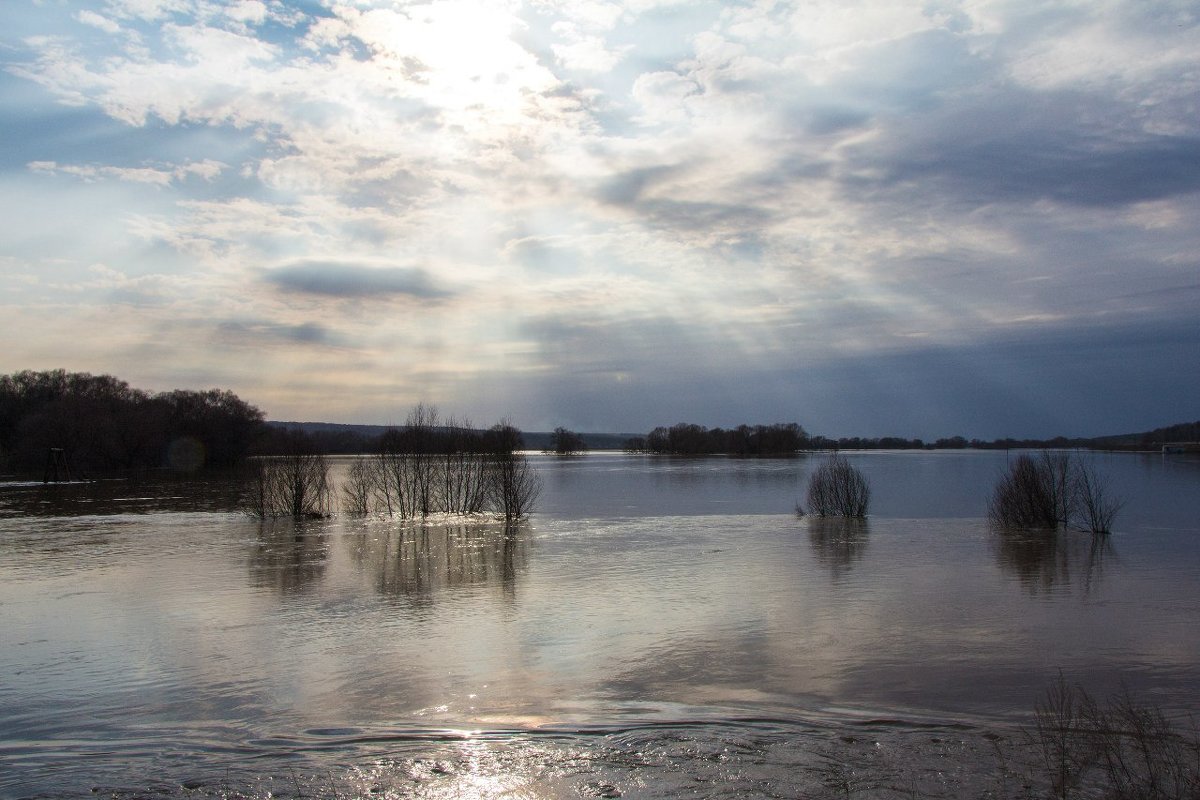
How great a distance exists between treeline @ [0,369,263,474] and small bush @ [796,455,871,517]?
5271 centimetres

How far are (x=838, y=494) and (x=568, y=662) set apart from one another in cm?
2281

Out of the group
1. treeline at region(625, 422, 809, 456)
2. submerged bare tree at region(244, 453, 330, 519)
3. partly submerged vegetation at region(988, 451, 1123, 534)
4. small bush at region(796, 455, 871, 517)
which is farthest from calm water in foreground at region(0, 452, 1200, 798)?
treeline at region(625, 422, 809, 456)

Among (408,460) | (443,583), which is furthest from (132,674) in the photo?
(408,460)

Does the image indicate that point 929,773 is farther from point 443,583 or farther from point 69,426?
point 69,426

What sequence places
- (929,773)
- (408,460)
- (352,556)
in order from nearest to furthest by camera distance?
(929,773) → (352,556) → (408,460)

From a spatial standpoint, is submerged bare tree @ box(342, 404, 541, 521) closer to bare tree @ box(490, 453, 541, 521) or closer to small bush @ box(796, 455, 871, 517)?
bare tree @ box(490, 453, 541, 521)

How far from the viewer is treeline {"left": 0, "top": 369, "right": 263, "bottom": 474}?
73438 mm

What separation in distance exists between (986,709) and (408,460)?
29.7m

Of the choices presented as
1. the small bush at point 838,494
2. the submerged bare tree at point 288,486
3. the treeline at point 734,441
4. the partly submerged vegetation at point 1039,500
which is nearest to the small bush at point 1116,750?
the partly submerged vegetation at point 1039,500

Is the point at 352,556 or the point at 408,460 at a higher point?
the point at 408,460

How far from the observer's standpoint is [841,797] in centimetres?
623

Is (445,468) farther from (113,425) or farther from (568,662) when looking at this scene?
(113,425)

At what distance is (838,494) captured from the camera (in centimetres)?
3117

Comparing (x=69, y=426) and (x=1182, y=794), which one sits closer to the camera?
(x=1182, y=794)
